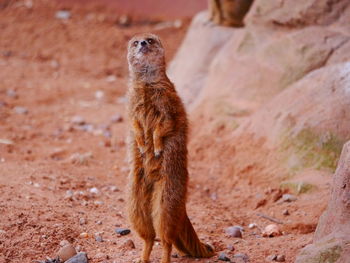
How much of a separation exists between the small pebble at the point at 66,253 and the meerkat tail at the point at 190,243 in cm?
70

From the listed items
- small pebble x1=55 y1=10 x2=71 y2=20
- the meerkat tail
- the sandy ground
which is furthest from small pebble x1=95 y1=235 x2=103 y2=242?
small pebble x1=55 y1=10 x2=71 y2=20

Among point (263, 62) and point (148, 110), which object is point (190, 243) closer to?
point (148, 110)

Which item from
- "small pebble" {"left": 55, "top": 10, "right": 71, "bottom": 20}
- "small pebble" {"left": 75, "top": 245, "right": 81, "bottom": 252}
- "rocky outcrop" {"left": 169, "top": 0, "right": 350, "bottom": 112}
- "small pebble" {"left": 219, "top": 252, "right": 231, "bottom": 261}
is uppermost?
"small pebble" {"left": 55, "top": 10, "right": 71, "bottom": 20}

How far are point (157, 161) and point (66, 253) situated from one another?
2.86 ft

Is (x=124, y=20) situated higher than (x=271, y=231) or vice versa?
(x=124, y=20)

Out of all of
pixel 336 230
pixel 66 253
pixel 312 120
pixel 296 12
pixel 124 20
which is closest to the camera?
pixel 336 230

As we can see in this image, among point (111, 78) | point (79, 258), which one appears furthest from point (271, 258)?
point (111, 78)

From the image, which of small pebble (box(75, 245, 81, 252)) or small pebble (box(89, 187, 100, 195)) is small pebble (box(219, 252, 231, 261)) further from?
small pebble (box(89, 187, 100, 195))

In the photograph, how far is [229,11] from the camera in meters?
7.88

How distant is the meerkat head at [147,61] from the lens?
446cm

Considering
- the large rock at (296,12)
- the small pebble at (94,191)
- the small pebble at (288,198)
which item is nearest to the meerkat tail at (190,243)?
the small pebble at (288,198)

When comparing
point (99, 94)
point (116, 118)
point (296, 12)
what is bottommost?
point (116, 118)

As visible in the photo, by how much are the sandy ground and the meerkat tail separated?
0.29 feet

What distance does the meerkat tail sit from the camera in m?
4.38
